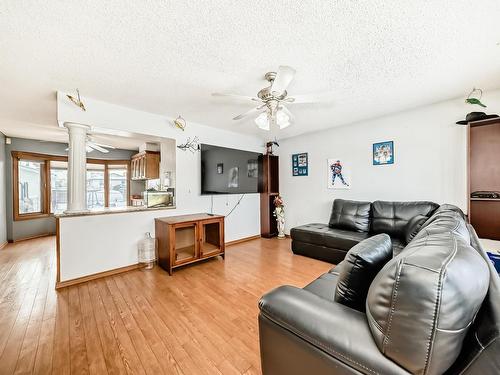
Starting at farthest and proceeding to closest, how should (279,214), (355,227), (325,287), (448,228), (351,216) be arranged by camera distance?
(279,214)
(351,216)
(355,227)
(325,287)
(448,228)

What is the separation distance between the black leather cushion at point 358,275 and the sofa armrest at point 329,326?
0.12 metres

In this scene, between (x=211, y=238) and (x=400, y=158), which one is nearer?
(x=400, y=158)

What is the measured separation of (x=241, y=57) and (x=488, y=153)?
303 centimetres

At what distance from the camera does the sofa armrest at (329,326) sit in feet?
→ 2.45

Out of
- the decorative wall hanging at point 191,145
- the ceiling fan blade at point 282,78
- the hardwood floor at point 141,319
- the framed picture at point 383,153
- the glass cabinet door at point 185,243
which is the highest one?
the ceiling fan blade at point 282,78

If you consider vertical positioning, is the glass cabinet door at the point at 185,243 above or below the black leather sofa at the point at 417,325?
below

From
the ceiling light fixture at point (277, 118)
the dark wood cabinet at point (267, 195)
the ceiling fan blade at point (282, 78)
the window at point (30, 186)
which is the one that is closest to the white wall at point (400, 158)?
the dark wood cabinet at point (267, 195)

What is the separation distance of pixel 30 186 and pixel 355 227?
682cm

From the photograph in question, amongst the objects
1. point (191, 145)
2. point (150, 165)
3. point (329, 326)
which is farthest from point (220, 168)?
point (329, 326)

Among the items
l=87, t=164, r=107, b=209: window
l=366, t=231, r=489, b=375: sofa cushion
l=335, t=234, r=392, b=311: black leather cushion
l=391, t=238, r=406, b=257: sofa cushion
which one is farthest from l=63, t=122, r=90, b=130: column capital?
l=391, t=238, r=406, b=257: sofa cushion

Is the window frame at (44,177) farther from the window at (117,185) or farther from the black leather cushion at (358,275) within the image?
the black leather cushion at (358,275)

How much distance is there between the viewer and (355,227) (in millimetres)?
3252

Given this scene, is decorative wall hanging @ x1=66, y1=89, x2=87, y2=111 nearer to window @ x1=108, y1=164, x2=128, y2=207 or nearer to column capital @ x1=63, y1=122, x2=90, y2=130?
column capital @ x1=63, y1=122, x2=90, y2=130

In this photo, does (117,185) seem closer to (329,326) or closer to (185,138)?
(185,138)
